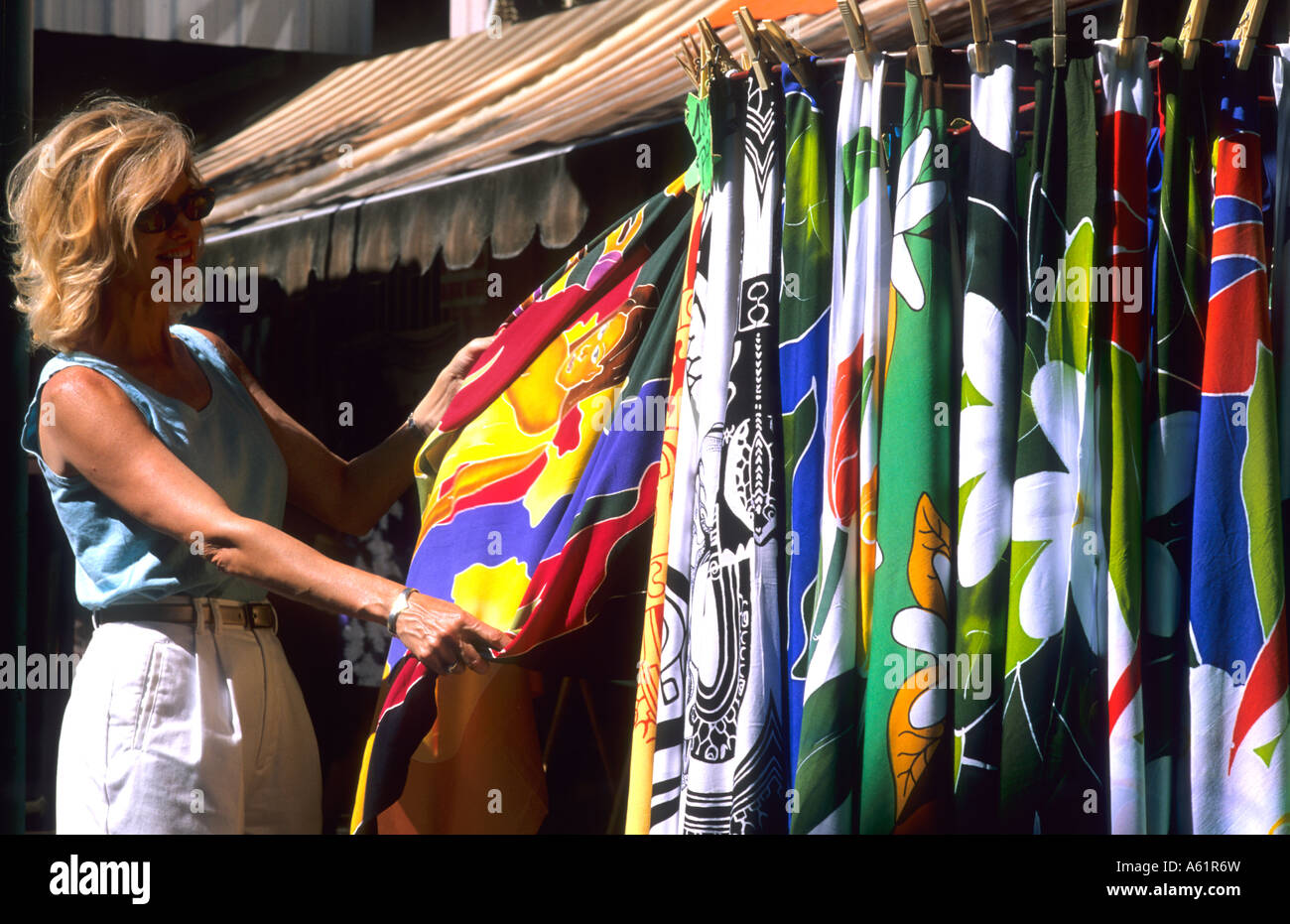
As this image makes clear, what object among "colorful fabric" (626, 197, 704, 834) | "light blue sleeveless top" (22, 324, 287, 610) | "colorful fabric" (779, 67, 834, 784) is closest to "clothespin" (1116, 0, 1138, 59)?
"colorful fabric" (779, 67, 834, 784)

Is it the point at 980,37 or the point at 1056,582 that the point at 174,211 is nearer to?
the point at 980,37

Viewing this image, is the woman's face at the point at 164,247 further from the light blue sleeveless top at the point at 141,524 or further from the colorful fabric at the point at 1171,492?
the colorful fabric at the point at 1171,492

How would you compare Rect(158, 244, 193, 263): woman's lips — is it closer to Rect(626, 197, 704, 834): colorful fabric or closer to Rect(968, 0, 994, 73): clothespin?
Rect(626, 197, 704, 834): colorful fabric

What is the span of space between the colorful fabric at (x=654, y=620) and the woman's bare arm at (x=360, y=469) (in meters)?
0.54

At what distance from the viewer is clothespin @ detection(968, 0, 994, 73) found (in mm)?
1496

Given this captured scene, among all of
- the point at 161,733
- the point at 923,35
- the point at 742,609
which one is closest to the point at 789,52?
the point at 923,35

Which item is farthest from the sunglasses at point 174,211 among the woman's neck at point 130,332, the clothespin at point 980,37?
A: the clothespin at point 980,37

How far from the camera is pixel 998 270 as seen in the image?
149cm

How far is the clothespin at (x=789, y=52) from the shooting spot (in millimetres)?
A: 1599

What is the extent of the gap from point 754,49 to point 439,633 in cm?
92

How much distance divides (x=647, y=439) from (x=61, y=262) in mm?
937

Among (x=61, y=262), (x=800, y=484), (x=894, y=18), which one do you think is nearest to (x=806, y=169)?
(x=800, y=484)

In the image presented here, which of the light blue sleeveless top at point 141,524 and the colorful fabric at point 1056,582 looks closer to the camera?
the colorful fabric at point 1056,582
